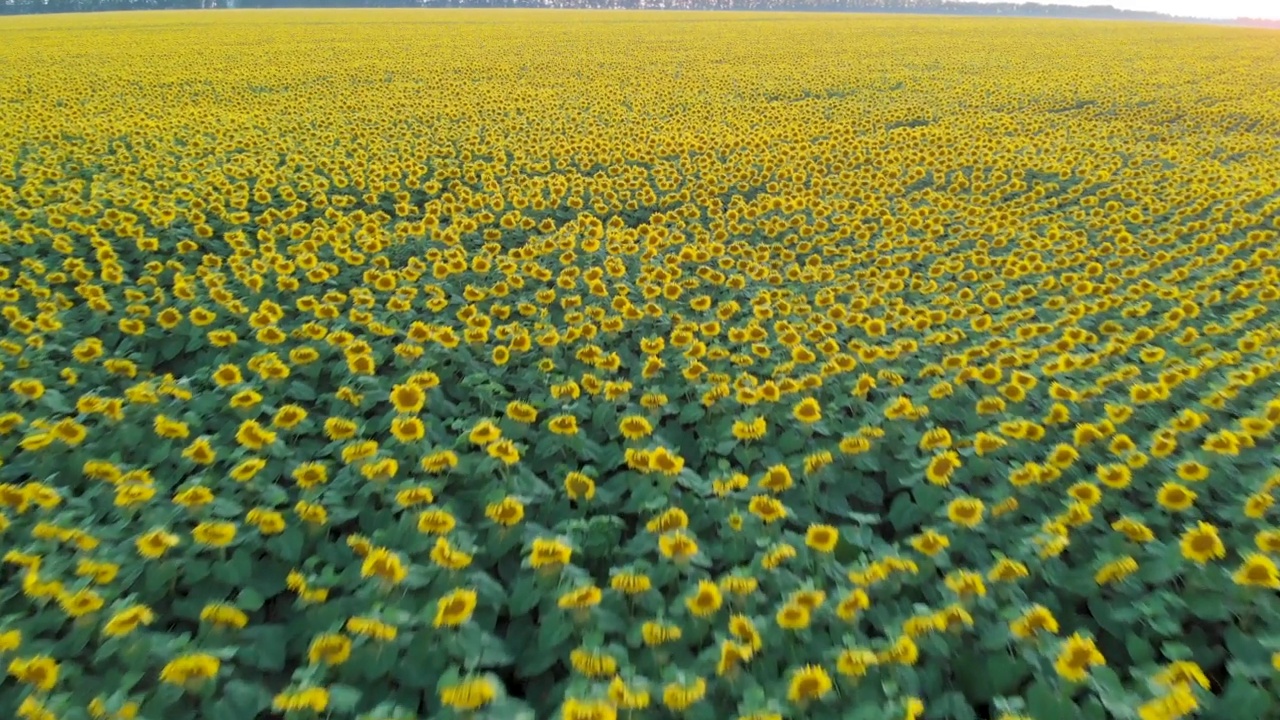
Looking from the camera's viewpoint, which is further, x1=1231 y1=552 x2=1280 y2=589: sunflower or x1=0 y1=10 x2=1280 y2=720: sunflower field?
x1=1231 y1=552 x2=1280 y2=589: sunflower

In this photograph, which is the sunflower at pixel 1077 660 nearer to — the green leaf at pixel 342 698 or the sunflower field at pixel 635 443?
the sunflower field at pixel 635 443

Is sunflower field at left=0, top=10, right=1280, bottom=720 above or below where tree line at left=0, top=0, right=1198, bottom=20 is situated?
below

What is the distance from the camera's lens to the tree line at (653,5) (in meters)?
58.2

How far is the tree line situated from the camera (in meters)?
58.2

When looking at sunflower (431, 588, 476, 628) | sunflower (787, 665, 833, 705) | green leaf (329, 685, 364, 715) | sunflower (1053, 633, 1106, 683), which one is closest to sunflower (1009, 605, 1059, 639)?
sunflower (1053, 633, 1106, 683)

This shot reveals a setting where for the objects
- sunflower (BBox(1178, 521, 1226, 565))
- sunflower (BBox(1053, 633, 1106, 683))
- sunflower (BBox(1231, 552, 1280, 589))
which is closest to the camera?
sunflower (BBox(1053, 633, 1106, 683))

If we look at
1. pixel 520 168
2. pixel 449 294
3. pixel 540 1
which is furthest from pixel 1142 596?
pixel 540 1

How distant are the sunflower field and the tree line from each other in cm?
6409

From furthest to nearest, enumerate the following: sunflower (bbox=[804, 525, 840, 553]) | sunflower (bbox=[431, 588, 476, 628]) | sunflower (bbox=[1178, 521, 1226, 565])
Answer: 1. sunflower (bbox=[804, 525, 840, 553])
2. sunflower (bbox=[1178, 521, 1226, 565])
3. sunflower (bbox=[431, 588, 476, 628])

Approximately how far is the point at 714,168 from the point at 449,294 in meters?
4.45

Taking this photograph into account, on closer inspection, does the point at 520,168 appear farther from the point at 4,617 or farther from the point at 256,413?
the point at 4,617

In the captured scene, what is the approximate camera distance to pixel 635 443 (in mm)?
3221

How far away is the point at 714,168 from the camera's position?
830 cm

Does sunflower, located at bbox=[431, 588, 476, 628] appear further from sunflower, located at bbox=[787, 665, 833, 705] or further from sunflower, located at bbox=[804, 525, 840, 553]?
sunflower, located at bbox=[804, 525, 840, 553]
